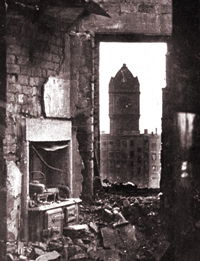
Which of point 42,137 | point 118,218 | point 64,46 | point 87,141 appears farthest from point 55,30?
point 118,218

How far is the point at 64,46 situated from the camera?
28.3ft

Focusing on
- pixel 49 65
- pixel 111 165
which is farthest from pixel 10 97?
pixel 111 165

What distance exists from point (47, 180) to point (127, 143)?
908 centimetres

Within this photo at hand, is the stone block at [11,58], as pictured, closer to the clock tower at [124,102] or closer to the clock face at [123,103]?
the clock tower at [124,102]

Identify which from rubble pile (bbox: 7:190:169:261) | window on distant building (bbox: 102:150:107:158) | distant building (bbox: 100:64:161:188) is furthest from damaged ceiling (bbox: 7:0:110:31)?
window on distant building (bbox: 102:150:107:158)

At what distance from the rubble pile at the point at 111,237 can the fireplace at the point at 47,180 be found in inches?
10.4

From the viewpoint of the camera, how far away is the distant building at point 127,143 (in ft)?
52.2

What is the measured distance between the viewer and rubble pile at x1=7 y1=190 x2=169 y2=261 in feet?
21.3

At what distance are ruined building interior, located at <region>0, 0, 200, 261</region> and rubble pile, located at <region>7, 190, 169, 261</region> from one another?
1.31 feet

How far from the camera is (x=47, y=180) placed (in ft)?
27.9

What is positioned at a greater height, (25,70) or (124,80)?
(124,80)

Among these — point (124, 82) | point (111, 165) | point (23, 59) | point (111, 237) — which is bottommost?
point (111, 237)

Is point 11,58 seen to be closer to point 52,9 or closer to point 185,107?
point 52,9

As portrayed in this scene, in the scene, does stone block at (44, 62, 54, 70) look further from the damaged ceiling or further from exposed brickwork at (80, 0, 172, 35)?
exposed brickwork at (80, 0, 172, 35)
